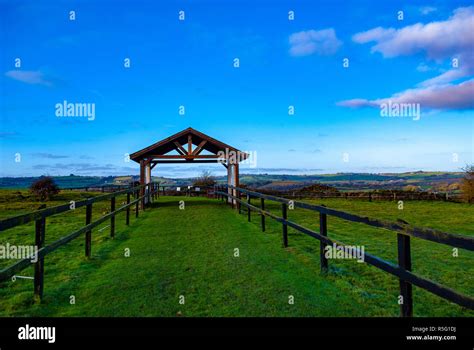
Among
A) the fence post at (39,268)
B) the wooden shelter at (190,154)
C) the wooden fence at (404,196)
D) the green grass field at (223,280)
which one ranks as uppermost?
the wooden shelter at (190,154)

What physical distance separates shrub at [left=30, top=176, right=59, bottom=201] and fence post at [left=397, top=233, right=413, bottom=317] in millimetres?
32041

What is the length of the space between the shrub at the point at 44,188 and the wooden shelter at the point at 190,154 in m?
15.7

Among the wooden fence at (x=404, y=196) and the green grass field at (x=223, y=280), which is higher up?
the green grass field at (x=223, y=280)

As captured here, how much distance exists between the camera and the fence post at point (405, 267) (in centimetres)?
358

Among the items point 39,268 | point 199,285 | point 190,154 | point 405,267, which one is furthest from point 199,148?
point 405,267

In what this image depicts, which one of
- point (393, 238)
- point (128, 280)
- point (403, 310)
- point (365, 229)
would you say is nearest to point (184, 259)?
point (128, 280)

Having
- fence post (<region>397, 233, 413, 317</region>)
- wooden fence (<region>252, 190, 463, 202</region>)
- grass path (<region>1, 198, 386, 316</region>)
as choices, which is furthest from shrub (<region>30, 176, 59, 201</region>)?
fence post (<region>397, 233, 413, 317</region>)

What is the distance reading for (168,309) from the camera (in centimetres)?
411

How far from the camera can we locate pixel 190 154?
18656 mm

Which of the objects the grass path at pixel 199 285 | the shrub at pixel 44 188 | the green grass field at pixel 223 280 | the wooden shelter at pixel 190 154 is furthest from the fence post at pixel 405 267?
the shrub at pixel 44 188

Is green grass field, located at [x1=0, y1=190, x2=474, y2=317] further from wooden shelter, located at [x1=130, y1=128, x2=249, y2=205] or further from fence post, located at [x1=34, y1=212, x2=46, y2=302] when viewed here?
wooden shelter, located at [x1=130, y1=128, x2=249, y2=205]

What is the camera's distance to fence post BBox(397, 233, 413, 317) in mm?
3584

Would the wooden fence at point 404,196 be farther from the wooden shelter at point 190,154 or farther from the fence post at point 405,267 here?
the fence post at point 405,267
